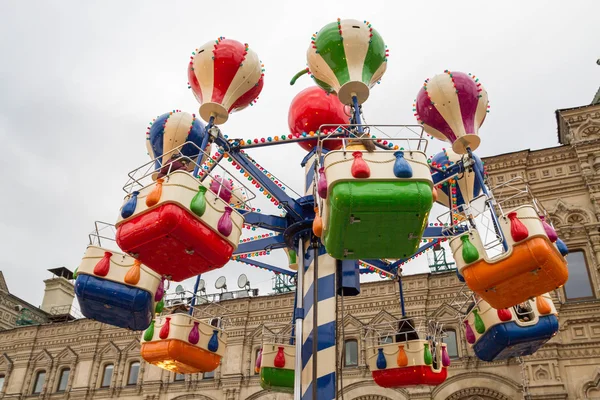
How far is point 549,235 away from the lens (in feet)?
19.7

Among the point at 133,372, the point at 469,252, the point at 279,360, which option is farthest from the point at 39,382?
the point at 469,252

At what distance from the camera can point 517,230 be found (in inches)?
226

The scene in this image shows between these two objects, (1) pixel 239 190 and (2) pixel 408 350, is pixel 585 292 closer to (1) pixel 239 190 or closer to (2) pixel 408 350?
(2) pixel 408 350

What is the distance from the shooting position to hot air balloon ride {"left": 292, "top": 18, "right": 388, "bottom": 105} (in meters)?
7.24

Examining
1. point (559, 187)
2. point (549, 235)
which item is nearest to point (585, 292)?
point (559, 187)

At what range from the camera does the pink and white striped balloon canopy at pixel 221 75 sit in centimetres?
762

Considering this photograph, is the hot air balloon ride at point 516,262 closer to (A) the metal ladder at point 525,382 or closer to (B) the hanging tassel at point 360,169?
(B) the hanging tassel at point 360,169

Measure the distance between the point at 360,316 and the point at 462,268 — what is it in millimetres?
13568

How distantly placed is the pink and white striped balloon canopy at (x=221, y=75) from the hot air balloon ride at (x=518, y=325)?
4860 millimetres

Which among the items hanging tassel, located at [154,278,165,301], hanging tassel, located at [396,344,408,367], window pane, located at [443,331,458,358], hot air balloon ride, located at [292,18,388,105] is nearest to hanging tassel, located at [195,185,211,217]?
hanging tassel, located at [154,278,165,301]

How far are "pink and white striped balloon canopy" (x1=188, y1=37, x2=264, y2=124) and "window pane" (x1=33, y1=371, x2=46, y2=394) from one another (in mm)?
20856

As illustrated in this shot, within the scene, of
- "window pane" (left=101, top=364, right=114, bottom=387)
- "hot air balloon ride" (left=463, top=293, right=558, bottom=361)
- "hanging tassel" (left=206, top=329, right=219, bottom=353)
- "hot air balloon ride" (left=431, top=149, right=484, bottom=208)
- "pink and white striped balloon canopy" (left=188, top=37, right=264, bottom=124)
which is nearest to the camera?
"hot air balloon ride" (left=463, top=293, right=558, bottom=361)

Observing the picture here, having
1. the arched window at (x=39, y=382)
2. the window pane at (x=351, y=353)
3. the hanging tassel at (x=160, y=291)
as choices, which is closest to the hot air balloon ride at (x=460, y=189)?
the hanging tassel at (x=160, y=291)

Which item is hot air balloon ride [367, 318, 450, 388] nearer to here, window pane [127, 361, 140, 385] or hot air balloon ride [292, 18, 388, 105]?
hot air balloon ride [292, 18, 388, 105]
